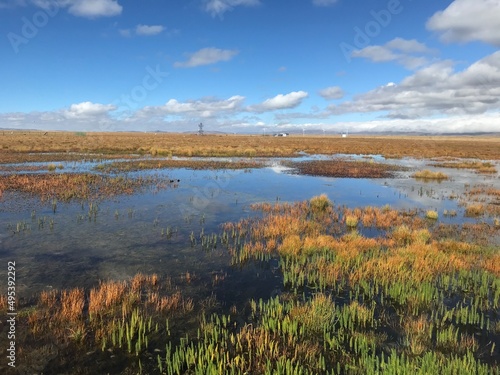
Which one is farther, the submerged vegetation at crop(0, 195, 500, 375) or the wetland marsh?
the wetland marsh

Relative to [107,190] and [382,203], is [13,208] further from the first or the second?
[382,203]

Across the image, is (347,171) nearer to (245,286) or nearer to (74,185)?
(74,185)

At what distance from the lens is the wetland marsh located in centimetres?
671

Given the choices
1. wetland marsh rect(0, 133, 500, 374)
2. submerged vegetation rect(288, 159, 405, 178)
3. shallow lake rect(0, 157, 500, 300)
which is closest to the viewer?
wetland marsh rect(0, 133, 500, 374)

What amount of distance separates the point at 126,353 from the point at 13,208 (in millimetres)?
15118

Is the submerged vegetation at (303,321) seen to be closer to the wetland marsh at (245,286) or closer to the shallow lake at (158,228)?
the wetland marsh at (245,286)

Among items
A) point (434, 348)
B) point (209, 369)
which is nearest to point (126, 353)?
point (209, 369)

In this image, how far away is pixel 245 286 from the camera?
10.1 metres

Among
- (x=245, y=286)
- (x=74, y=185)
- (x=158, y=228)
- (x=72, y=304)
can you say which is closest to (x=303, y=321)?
(x=245, y=286)

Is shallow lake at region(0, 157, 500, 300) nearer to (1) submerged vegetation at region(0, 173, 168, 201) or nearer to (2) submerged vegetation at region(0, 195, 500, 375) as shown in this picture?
(2) submerged vegetation at region(0, 195, 500, 375)

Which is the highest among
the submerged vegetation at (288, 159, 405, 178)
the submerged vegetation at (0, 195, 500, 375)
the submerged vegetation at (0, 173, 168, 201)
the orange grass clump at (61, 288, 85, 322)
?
the submerged vegetation at (288, 159, 405, 178)

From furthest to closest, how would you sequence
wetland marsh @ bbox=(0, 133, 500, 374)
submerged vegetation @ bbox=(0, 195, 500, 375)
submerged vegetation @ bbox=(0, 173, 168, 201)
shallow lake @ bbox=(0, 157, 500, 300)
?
submerged vegetation @ bbox=(0, 173, 168, 201) < shallow lake @ bbox=(0, 157, 500, 300) < wetland marsh @ bbox=(0, 133, 500, 374) < submerged vegetation @ bbox=(0, 195, 500, 375)

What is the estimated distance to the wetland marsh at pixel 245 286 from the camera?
6715mm

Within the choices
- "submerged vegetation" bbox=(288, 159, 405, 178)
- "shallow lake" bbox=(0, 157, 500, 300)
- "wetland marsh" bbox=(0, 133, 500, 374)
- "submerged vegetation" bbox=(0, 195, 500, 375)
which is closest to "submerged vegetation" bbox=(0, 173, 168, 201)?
"wetland marsh" bbox=(0, 133, 500, 374)
